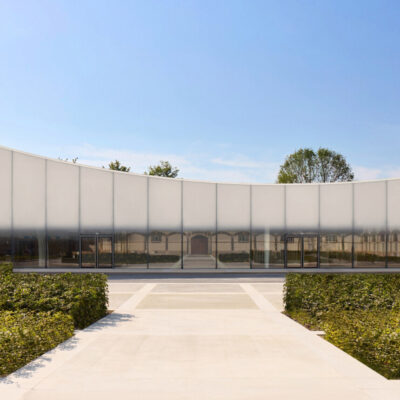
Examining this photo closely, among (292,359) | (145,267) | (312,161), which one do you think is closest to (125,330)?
(292,359)

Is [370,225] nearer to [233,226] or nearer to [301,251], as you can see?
[301,251]

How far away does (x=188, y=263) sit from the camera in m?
28.8

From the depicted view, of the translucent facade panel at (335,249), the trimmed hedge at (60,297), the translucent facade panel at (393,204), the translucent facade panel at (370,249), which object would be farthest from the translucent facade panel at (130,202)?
the translucent facade panel at (393,204)

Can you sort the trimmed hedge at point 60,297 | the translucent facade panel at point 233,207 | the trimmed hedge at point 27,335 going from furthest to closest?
the translucent facade panel at point 233,207 → the trimmed hedge at point 60,297 → the trimmed hedge at point 27,335

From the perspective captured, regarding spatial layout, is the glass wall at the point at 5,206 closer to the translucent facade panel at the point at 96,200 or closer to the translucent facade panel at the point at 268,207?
the translucent facade panel at the point at 96,200

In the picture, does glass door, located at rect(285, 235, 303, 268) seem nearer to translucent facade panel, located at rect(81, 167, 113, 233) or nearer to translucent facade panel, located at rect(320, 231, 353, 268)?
translucent facade panel, located at rect(320, 231, 353, 268)

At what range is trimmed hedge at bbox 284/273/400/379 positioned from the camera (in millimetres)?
8547

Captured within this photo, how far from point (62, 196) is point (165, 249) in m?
7.93

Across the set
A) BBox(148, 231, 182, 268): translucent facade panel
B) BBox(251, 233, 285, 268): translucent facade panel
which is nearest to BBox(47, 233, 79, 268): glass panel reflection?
BBox(148, 231, 182, 268): translucent facade panel

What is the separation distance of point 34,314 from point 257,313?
7161mm

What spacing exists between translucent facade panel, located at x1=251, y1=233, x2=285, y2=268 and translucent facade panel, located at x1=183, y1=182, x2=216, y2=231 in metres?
3.23

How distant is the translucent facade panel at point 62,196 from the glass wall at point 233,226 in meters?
9.85

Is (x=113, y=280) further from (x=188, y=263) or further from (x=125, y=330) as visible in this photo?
(x=125, y=330)

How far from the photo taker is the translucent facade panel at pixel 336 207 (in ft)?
97.5
